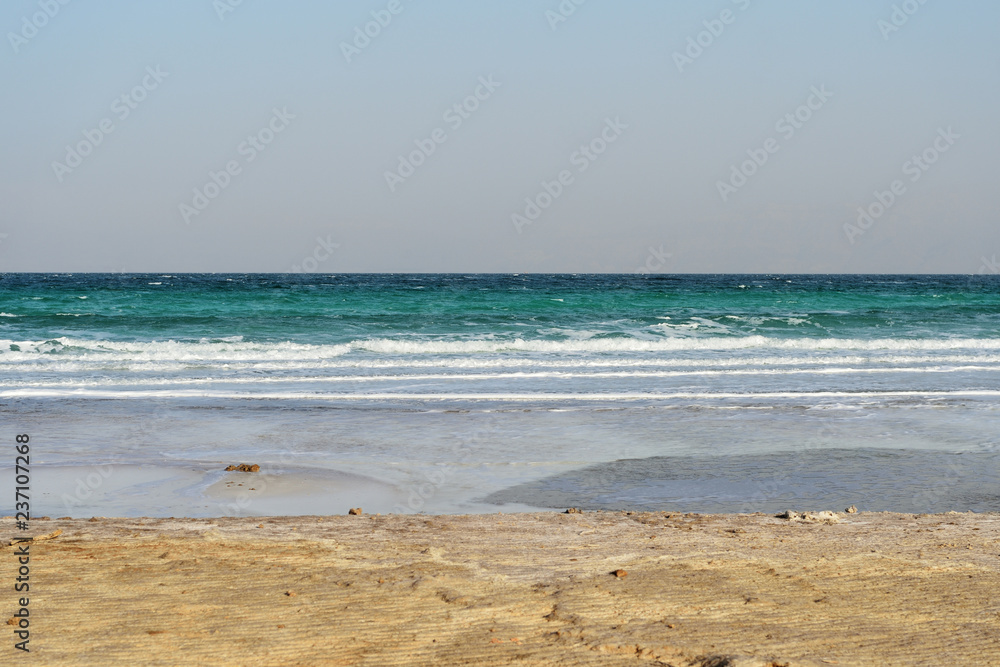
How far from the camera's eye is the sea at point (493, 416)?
7.11 meters

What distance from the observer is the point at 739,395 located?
1340cm

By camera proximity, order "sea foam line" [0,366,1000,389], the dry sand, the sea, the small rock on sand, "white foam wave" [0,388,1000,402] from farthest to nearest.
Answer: "sea foam line" [0,366,1000,389]
"white foam wave" [0,388,1000,402]
the sea
the small rock on sand
the dry sand

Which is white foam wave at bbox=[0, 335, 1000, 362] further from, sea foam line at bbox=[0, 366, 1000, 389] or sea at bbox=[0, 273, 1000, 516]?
sea foam line at bbox=[0, 366, 1000, 389]

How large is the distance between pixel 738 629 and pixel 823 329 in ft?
82.4

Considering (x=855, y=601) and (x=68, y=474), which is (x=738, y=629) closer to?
(x=855, y=601)

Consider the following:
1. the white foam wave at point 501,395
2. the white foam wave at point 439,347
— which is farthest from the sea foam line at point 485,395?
the white foam wave at point 439,347

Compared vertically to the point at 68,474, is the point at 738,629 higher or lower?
higher

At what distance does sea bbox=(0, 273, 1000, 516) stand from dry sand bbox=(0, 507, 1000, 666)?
1.15 metres

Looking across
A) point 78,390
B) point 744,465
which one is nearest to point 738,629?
point 744,465

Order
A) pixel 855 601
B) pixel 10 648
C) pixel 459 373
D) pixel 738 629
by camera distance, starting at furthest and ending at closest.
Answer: pixel 459 373, pixel 855 601, pixel 738 629, pixel 10 648

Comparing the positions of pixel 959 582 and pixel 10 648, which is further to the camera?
pixel 959 582

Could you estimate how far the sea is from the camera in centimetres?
711

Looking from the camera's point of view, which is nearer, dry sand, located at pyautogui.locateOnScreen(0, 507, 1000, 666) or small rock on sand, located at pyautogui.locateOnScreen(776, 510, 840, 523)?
dry sand, located at pyautogui.locateOnScreen(0, 507, 1000, 666)

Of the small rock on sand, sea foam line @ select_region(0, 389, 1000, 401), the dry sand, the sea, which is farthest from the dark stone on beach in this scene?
sea foam line @ select_region(0, 389, 1000, 401)
